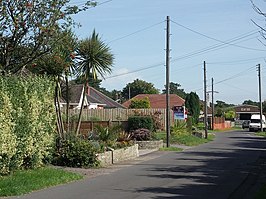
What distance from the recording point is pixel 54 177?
53.8 ft

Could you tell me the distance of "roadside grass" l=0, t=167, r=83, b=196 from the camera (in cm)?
1395

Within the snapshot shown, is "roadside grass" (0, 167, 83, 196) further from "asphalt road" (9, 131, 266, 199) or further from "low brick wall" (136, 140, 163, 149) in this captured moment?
"low brick wall" (136, 140, 163, 149)

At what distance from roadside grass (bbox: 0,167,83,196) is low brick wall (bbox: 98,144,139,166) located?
149 inches

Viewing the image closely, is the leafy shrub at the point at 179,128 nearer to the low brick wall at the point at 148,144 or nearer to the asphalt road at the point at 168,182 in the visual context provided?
the low brick wall at the point at 148,144

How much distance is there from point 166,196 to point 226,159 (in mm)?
12957

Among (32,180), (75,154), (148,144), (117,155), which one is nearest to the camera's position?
(32,180)

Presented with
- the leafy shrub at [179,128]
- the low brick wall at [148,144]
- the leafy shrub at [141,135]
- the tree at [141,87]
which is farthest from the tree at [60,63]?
the tree at [141,87]

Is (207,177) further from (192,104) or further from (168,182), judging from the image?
(192,104)

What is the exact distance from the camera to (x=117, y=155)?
23656 millimetres

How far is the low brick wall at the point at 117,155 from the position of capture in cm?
2195

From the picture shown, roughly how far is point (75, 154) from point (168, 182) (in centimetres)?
499

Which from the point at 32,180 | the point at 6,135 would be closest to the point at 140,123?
the point at 6,135

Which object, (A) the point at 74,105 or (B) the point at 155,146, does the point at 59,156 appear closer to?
(B) the point at 155,146

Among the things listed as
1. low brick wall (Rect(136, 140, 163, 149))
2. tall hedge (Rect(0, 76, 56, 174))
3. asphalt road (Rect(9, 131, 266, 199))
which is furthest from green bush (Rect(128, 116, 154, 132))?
tall hedge (Rect(0, 76, 56, 174))
